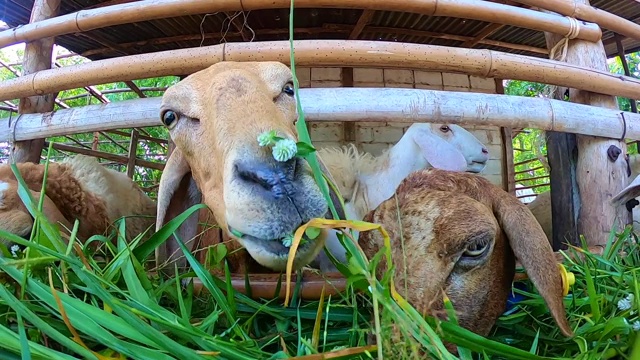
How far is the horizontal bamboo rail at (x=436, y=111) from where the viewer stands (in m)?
3.08

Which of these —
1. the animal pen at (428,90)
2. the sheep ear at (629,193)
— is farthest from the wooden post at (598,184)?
the sheep ear at (629,193)

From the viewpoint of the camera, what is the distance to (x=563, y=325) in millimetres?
1516

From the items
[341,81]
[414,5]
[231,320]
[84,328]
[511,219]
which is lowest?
[231,320]

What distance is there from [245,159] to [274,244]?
1.05ft

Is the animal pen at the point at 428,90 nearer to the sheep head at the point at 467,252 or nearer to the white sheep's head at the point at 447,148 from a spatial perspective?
the white sheep's head at the point at 447,148

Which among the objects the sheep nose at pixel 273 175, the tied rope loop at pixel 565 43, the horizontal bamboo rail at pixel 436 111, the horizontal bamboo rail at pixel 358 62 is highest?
the tied rope loop at pixel 565 43

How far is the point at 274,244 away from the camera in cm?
158

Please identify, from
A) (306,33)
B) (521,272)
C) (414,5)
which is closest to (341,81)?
(306,33)

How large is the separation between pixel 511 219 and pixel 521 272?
523mm

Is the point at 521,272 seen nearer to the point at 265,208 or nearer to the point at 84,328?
the point at 265,208

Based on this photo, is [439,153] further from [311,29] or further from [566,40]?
[311,29]

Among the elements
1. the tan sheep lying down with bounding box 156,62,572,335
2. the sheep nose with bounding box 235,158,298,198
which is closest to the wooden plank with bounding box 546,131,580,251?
the tan sheep lying down with bounding box 156,62,572,335

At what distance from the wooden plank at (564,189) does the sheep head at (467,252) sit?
1.99 meters

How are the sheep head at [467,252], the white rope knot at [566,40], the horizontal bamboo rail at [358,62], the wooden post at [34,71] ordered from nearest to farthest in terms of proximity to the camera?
1. the sheep head at [467,252]
2. the horizontal bamboo rail at [358,62]
3. the white rope knot at [566,40]
4. the wooden post at [34,71]
